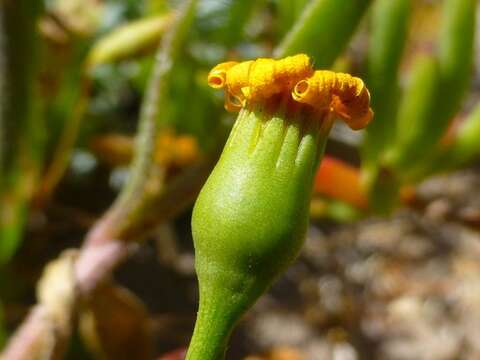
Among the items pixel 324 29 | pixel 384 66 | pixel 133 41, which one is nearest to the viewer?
pixel 324 29

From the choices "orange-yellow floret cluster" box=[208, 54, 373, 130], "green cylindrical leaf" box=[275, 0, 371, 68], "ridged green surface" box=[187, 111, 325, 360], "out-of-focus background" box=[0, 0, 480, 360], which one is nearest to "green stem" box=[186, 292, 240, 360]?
"ridged green surface" box=[187, 111, 325, 360]

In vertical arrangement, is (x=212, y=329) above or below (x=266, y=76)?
below

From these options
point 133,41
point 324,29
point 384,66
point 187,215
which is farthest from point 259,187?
point 187,215

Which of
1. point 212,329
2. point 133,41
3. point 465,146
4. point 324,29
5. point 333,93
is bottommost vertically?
point 212,329

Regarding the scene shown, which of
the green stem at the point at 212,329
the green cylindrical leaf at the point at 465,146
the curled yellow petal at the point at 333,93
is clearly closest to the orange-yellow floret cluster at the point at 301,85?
the curled yellow petal at the point at 333,93

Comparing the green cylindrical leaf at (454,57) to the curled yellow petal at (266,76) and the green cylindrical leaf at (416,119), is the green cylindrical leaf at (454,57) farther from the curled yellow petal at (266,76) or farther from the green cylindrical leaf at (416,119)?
the curled yellow petal at (266,76)

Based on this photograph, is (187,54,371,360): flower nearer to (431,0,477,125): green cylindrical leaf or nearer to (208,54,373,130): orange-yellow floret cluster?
(208,54,373,130): orange-yellow floret cluster

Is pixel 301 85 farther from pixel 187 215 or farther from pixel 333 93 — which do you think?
pixel 187 215
